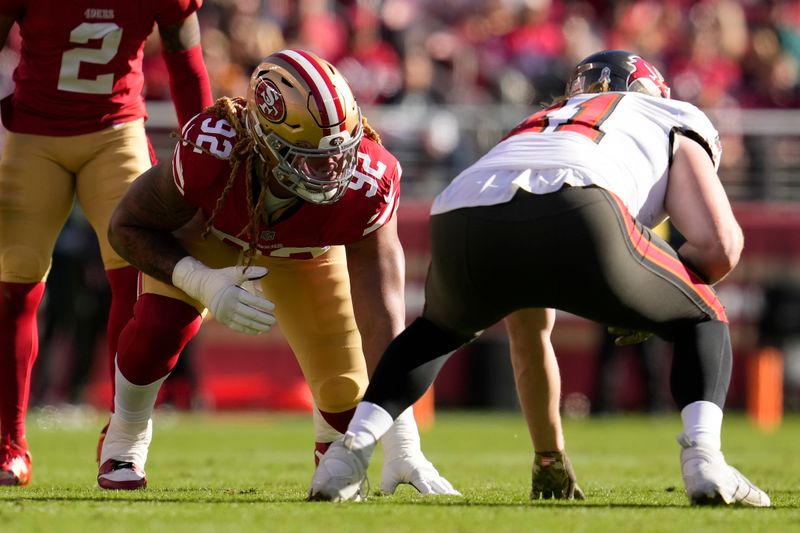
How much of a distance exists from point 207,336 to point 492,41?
4.11 m

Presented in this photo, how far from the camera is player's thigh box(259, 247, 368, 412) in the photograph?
4902 mm

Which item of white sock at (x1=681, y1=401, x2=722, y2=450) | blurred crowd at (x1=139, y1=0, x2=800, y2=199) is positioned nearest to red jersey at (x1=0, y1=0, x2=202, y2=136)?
white sock at (x1=681, y1=401, x2=722, y2=450)

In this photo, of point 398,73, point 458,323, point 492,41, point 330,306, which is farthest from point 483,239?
point 492,41

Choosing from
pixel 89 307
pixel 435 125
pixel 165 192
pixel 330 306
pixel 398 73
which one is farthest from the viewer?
pixel 398 73

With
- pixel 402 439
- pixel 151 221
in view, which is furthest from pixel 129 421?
pixel 402 439

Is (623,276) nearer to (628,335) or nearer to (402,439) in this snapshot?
(628,335)

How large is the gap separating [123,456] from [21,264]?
90 cm

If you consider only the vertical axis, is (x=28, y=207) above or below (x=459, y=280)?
above

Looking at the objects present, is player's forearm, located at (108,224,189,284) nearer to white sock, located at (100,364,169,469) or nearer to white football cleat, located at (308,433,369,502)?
white sock, located at (100,364,169,469)

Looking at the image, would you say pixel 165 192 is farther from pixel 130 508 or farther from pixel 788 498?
pixel 788 498

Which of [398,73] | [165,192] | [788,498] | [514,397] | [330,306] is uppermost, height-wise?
[398,73]

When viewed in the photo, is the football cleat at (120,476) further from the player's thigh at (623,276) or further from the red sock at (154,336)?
the player's thigh at (623,276)

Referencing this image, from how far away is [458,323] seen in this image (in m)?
4.10

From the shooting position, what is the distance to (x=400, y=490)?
5.05 metres
